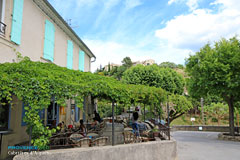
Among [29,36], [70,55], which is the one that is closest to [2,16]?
[29,36]

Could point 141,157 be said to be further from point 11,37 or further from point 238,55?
point 238,55

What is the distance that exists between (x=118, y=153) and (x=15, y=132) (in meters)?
4.35

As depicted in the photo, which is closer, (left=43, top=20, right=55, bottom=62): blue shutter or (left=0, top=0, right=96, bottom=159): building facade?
(left=0, top=0, right=96, bottom=159): building facade

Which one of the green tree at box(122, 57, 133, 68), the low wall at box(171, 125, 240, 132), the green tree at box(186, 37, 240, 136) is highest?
the green tree at box(122, 57, 133, 68)

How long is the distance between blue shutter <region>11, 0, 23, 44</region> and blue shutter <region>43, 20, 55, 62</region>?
5.51ft

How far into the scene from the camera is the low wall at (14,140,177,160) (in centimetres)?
431

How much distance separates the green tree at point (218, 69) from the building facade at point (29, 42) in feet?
32.2

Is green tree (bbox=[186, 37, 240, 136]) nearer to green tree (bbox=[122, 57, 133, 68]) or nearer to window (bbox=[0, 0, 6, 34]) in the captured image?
window (bbox=[0, 0, 6, 34])

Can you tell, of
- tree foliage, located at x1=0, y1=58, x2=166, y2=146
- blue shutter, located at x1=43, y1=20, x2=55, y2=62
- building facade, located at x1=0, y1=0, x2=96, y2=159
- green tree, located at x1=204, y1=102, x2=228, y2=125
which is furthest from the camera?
green tree, located at x1=204, y1=102, x2=228, y2=125

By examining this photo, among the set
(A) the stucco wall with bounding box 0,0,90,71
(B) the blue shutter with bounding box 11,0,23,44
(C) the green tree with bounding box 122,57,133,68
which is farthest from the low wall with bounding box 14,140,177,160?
(C) the green tree with bounding box 122,57,133,68

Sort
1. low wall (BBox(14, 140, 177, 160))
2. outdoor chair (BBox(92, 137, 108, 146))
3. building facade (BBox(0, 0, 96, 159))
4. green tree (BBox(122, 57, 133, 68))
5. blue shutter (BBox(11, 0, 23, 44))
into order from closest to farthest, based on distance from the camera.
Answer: low wall (BBox(14, 140, 177, 160)), outdoor chair (BBox(92, 137, 108, 146)), building facade (BBox(0, 0, 96, 159)), blue shutter (BBox(11, 0, 23, 44)), green tree (BBox(122, 57, 133, 68))

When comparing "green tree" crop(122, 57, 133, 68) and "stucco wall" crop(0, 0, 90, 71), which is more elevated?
"green tree" crop(122, 57, 133, 68)

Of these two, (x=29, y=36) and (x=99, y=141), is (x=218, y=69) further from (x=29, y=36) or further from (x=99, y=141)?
(x=29, y=36)

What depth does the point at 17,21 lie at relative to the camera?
6.64 meters
